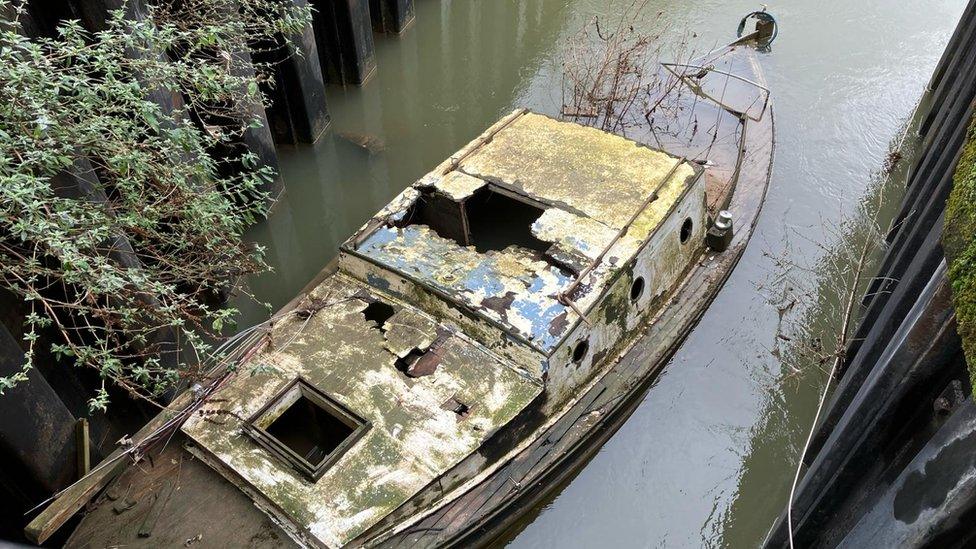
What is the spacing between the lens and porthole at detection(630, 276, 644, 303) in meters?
6.06

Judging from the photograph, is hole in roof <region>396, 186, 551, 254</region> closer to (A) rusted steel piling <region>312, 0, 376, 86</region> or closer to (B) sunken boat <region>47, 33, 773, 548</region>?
(B) sunken boat <region>47, 33, 773, 548</region>

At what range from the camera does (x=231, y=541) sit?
4.61 metres

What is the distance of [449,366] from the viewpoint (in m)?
5.39

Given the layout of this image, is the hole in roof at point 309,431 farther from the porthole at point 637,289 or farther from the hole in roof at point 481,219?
the porthole at point 637,289

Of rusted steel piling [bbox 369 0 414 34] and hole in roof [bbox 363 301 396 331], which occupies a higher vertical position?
rusted steel piling [bbox 369 0 414 34]

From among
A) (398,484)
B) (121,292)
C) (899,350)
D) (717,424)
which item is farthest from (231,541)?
(717,424)

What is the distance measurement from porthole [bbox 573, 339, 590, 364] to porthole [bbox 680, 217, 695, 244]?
178cm

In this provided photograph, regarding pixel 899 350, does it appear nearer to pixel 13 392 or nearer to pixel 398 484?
pixel 398 484

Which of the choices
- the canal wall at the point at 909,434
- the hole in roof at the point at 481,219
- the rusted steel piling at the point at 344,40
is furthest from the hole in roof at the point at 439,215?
the rusted steel piling at the point at 344,40

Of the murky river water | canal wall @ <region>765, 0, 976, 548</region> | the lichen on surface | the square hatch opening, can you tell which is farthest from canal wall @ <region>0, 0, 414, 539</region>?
canal wall @ <region>765, 0, 976, 548</region>

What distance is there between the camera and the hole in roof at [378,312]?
5836 mm

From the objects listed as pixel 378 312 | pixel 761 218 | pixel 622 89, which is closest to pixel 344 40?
pixel 622 89

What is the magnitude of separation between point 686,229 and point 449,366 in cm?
290

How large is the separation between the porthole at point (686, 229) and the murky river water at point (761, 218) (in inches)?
57.2
